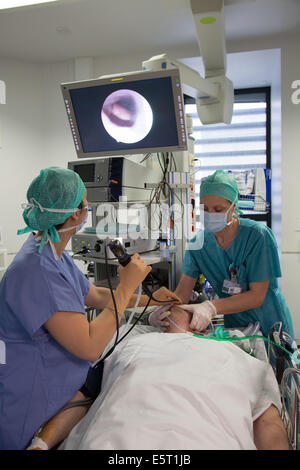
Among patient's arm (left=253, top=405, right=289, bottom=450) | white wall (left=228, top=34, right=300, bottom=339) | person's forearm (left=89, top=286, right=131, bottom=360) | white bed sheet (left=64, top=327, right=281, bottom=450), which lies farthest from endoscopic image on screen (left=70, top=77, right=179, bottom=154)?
white wall (left=228, top=34, right=300, bottom=339)

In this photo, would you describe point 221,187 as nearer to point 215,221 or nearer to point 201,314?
point 215,221

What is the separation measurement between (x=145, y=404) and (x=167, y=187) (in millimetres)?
1580

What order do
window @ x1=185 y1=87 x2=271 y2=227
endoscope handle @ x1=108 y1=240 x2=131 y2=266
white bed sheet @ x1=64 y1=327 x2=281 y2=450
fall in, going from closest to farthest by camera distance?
white bed sheet @ x1=64 y1=327 x2=281 y2=450 < endoscope handle @ x1=108 y1=240 x2=131 y2=266 < window @ x1=185 y1=87 x2=271 y2=227

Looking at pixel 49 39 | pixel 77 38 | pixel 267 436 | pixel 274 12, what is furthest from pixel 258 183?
pixel 267 436

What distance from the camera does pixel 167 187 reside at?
90.8 inches

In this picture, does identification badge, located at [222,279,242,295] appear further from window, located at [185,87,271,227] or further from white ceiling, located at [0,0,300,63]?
window, located at [185,87,271,227]

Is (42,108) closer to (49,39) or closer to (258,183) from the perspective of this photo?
(49,39)

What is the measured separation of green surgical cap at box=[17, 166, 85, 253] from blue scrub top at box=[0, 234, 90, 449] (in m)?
0.09

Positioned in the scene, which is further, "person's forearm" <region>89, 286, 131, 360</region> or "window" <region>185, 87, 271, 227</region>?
"window" <region>185, 87, 271, 227</region>

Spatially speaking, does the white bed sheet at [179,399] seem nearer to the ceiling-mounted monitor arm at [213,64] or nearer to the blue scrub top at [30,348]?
the blue scrub top at [30,348]

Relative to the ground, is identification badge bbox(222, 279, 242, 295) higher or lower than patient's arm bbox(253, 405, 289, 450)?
higher

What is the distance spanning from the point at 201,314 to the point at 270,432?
0.59 m

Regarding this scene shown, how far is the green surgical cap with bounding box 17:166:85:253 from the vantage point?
44.8 inches

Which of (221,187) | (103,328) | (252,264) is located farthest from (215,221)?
(103,328)
